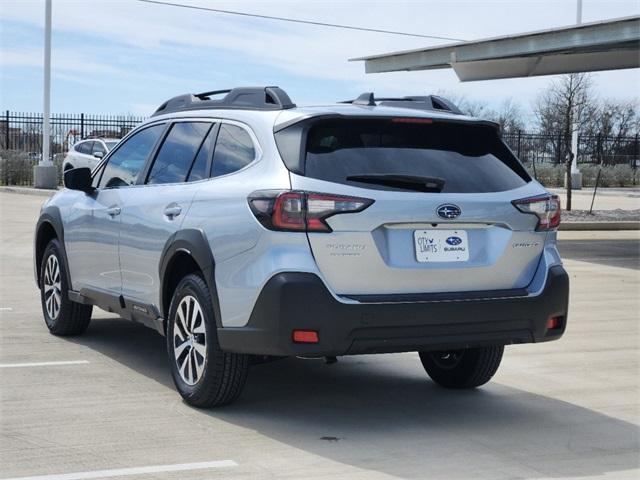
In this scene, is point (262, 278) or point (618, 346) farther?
point (618, 346)

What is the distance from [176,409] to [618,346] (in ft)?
13.9

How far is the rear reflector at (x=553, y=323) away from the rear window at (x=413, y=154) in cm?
80

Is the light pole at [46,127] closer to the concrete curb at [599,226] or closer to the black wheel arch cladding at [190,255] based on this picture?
the concrete curb at [599,226]

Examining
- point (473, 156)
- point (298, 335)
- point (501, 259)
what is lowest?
point (298, 335)

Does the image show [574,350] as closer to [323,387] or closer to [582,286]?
[323,387]

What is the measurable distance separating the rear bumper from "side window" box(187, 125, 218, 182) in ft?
3.96

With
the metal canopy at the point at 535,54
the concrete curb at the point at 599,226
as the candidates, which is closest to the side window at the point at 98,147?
the metal canopy at the point at 535,54

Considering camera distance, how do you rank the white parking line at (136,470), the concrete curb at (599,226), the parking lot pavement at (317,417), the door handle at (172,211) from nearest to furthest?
1. the white parking line at (136,470)
2. the parking lot pavement at (317,417)
3. the door handle at (172,211)
4. the concrete curb at (599,226)

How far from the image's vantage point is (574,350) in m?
8.66

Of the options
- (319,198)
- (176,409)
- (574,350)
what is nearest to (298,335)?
(319,198)

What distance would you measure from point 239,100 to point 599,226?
17.6m

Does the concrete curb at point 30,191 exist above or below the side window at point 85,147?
below

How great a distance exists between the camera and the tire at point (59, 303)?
8.51 metres

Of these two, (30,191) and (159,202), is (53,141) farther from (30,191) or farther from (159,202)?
(159,202)
